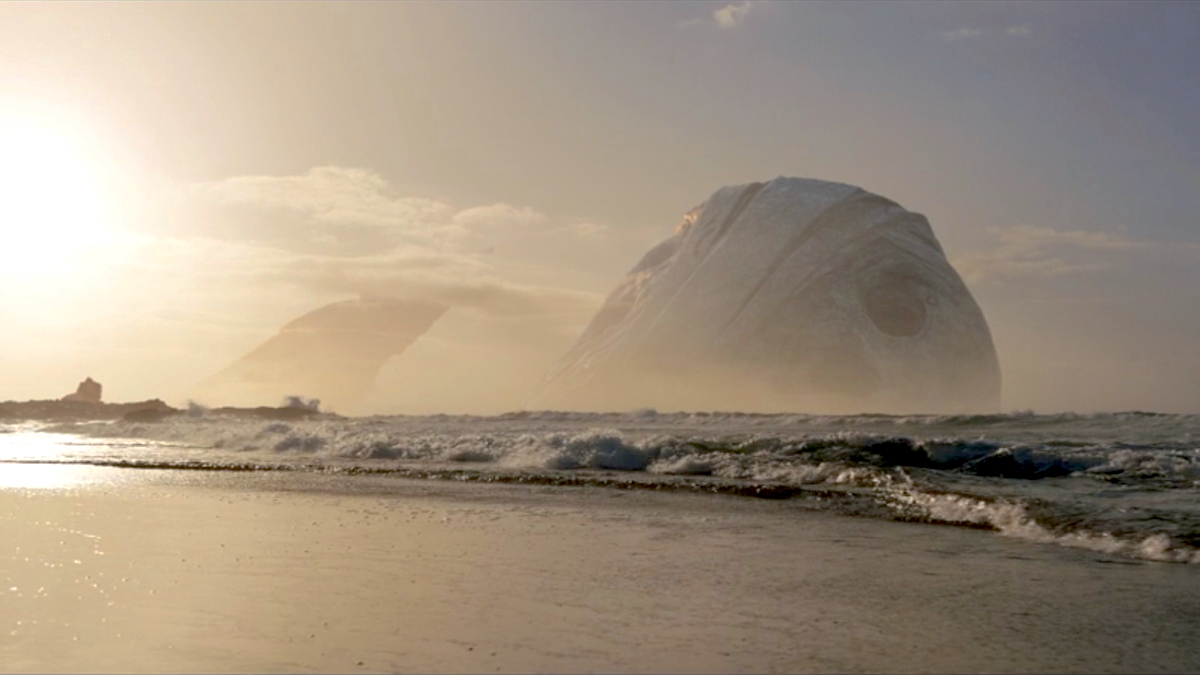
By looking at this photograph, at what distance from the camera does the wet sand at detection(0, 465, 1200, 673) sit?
3424 millimetres

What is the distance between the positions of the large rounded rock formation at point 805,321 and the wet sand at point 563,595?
39162mm

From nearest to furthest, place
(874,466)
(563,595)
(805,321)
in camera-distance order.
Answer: (563,595), (874,466), (805,321)

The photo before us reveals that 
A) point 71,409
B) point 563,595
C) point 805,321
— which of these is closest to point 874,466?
point 563,595

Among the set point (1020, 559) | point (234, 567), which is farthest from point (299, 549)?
point (1020, 559)

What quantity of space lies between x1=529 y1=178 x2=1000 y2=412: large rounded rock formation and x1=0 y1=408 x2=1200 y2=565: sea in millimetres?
25638

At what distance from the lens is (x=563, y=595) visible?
14.7ft

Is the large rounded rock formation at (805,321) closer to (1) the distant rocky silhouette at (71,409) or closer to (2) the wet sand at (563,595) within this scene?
(1) the distant rocky silhouette at (71,409)

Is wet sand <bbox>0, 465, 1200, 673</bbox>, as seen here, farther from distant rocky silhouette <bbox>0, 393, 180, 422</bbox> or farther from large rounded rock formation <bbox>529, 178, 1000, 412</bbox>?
large rounded rock formation <bbox>529, 178, 1000, 412</bbox>

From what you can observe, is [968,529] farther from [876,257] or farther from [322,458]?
[876,257]

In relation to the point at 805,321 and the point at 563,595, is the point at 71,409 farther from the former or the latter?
the point at 563,595

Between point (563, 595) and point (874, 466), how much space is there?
24.0 ft

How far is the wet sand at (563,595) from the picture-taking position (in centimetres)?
342

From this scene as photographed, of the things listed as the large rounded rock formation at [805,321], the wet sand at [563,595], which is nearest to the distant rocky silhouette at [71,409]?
the large rounded rock formation at [805,321]

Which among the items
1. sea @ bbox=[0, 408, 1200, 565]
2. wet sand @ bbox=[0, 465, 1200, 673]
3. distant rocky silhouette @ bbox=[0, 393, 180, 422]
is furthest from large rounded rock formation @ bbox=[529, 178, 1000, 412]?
wet sand @ bbox=[0, 465, 1200, 673]
